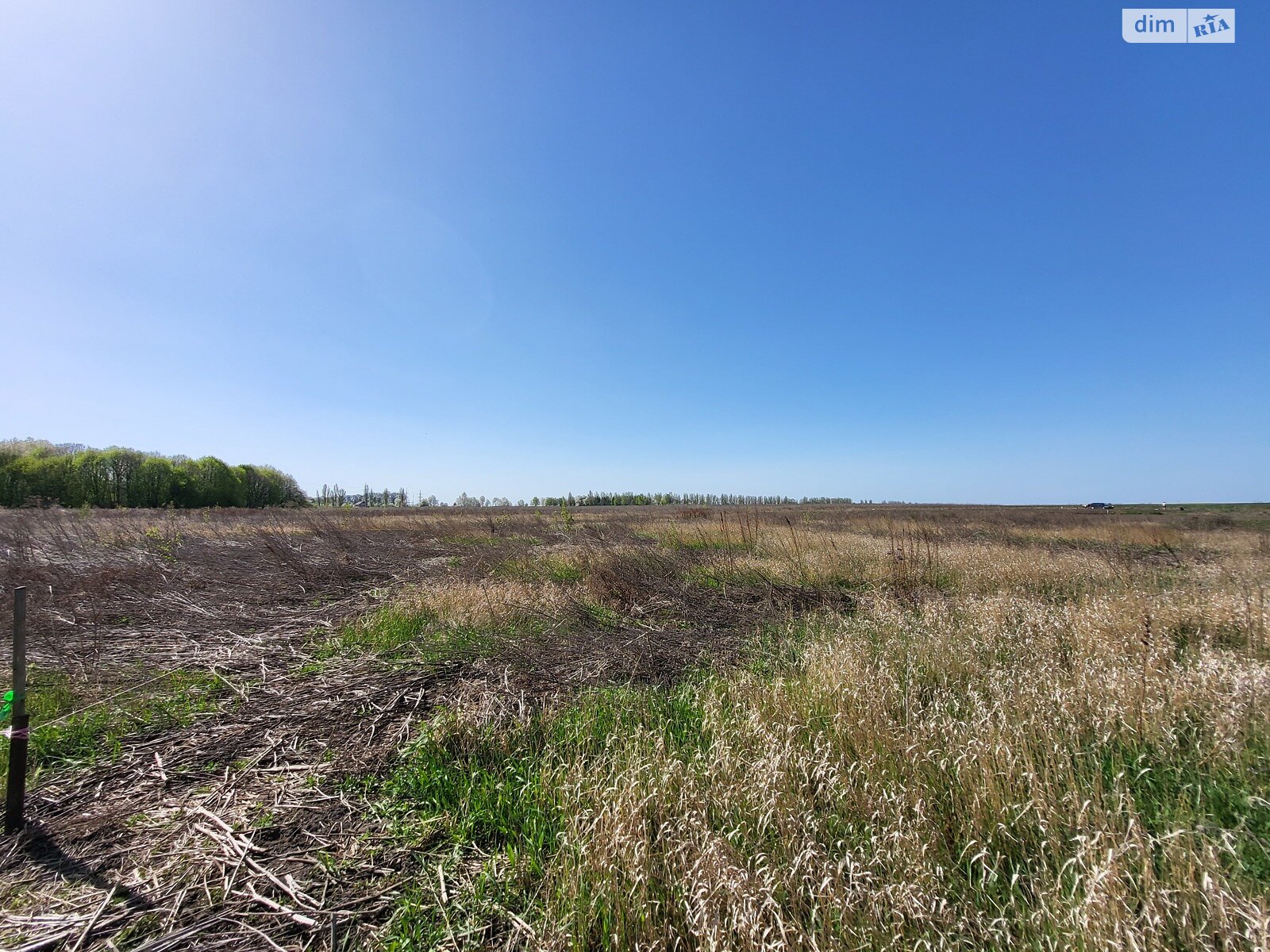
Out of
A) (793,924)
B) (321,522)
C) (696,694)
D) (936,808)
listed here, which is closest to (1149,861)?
(936,808)

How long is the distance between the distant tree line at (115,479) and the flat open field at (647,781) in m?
41.1

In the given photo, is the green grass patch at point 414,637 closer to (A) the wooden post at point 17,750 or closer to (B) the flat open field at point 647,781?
(B) the flat open field at point 647,781

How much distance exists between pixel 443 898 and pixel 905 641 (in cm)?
546

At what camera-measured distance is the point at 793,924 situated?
1975 mm

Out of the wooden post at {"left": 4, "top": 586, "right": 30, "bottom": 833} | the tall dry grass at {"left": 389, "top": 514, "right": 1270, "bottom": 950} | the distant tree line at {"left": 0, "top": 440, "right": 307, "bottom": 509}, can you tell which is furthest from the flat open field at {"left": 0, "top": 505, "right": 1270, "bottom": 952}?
the distant tree line at {"left": 0, "top": 440, "right": 307, "bottom": 509}

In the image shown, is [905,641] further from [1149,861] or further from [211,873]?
[211,873]

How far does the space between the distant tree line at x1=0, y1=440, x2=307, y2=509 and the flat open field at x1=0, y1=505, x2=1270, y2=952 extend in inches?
1616

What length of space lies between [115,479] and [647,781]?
77182 millimetres

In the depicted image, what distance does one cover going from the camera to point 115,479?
5178cm

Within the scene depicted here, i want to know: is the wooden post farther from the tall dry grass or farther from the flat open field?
the tall dry grass

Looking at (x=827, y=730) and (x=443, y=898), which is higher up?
(x=827, y=730)

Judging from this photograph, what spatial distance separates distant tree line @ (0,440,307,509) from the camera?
44.8m

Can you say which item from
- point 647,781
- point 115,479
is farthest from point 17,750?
point 115,479

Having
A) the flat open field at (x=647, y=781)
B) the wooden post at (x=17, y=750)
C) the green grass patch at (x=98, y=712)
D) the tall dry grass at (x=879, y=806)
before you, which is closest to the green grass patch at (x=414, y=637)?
the flat open field at (x=647, y=781)
